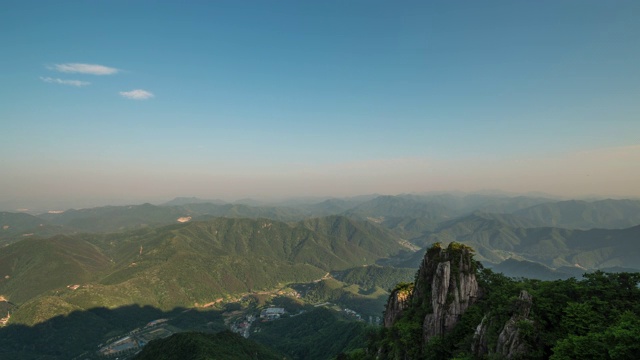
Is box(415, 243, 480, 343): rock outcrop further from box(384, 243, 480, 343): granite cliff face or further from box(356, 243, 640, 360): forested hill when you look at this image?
box(356, 243, 640, 360): forested hill

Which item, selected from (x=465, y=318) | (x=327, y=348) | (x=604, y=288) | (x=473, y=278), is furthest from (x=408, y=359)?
(x=327, y=348)

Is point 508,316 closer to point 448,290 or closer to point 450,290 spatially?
point 450,290

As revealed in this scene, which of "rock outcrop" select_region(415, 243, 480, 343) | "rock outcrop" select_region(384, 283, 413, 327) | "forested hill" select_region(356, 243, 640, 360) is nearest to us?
"forested hill" select_region(356, 243, 640, 360)

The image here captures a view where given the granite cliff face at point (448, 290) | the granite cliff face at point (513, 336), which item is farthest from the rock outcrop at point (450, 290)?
the granite cliff face at point (513, 336)

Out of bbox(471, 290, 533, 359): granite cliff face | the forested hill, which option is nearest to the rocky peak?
bbox(471, 290, 533, 359): granite cliff face

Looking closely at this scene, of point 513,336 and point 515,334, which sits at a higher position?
point 515,334

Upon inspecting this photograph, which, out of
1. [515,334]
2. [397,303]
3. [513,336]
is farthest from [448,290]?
[397,303]

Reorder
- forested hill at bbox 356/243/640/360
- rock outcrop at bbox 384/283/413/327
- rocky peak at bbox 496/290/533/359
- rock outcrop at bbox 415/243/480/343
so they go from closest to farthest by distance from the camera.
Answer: forested hill at bbox 356/243/640/360 → rocky peak at bbox 496/290/533/359 → rock outcrop at bbox 415/243/480/343 → rock outcrop at bbox 384/283/413/327

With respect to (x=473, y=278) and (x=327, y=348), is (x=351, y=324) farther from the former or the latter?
(x=473, y=278)
